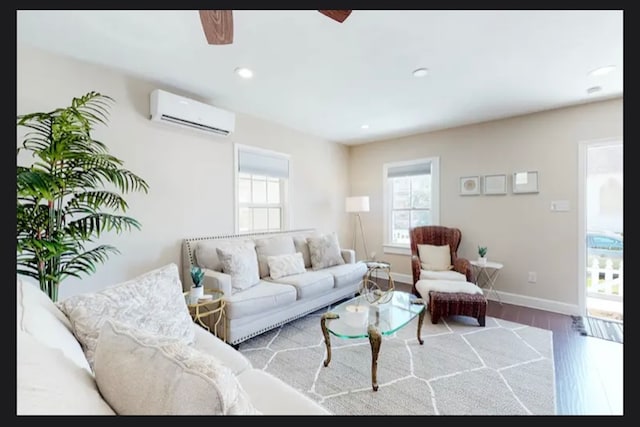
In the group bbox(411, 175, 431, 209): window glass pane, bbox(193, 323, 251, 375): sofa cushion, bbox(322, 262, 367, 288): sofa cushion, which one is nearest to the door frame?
bbox(411, 175, 431, 209): window glass pane

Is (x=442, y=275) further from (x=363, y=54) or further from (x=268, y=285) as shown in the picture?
(x=363, y=54)

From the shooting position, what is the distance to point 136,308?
131cm

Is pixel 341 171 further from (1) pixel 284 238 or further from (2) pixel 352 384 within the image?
(2) pixel 352 384

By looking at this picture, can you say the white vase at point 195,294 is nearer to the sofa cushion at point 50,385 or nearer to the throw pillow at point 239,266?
the throw pillow at point 239,266

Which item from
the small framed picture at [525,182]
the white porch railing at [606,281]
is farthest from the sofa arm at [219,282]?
the white porch railing at [606,281]

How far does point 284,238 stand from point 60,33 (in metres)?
2.69

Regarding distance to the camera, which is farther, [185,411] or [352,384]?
[352,384]

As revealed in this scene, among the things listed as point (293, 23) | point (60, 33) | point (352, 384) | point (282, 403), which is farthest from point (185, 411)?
point (60, 33)

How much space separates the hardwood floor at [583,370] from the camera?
5.74 ft

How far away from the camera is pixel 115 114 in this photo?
2506 mm

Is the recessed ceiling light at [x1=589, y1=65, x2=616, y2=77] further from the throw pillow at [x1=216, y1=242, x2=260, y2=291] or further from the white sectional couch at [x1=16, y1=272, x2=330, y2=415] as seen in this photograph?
the throw pillow at [x1=216, y1=242, x2=260, y2=291]

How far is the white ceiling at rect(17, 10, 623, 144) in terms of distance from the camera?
5.89 ft

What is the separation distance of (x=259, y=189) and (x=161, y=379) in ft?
11.0

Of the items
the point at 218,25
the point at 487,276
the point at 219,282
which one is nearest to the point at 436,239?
the point at 487,276
